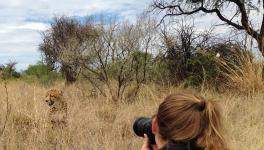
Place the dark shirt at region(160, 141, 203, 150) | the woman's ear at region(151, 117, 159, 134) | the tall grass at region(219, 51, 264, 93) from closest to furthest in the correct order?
1. the dark shirt at region(160, 141, 203, 150)
2. the woman's ear at region(151, 117, 159, 134)
3. the tall grass at region(219, 51, 264, 93)

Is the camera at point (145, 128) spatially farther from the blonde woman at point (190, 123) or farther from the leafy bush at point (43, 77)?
the leafy bush at point (43, 77)

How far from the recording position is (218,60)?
418 inches

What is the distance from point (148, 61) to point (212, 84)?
137 centimetres

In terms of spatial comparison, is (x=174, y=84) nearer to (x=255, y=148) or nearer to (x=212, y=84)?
(x=212, y=84)

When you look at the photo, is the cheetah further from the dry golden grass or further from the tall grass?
the tall grass

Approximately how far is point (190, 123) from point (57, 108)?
15.0 feet

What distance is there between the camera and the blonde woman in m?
2.47

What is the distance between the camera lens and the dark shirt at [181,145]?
7.97ft

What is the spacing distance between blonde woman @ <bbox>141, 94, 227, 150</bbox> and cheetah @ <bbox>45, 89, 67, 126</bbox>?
13.5 ft

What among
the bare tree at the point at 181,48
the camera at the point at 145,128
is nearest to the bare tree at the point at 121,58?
the bare tree at the point at 181,48

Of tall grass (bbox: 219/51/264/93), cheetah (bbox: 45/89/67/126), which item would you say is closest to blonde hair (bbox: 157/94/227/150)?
cheetah (bbox: 45/89/67/126)

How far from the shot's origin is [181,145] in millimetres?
2451

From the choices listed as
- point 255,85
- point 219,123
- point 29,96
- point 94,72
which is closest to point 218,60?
point 255,85

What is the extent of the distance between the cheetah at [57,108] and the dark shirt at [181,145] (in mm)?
4172
